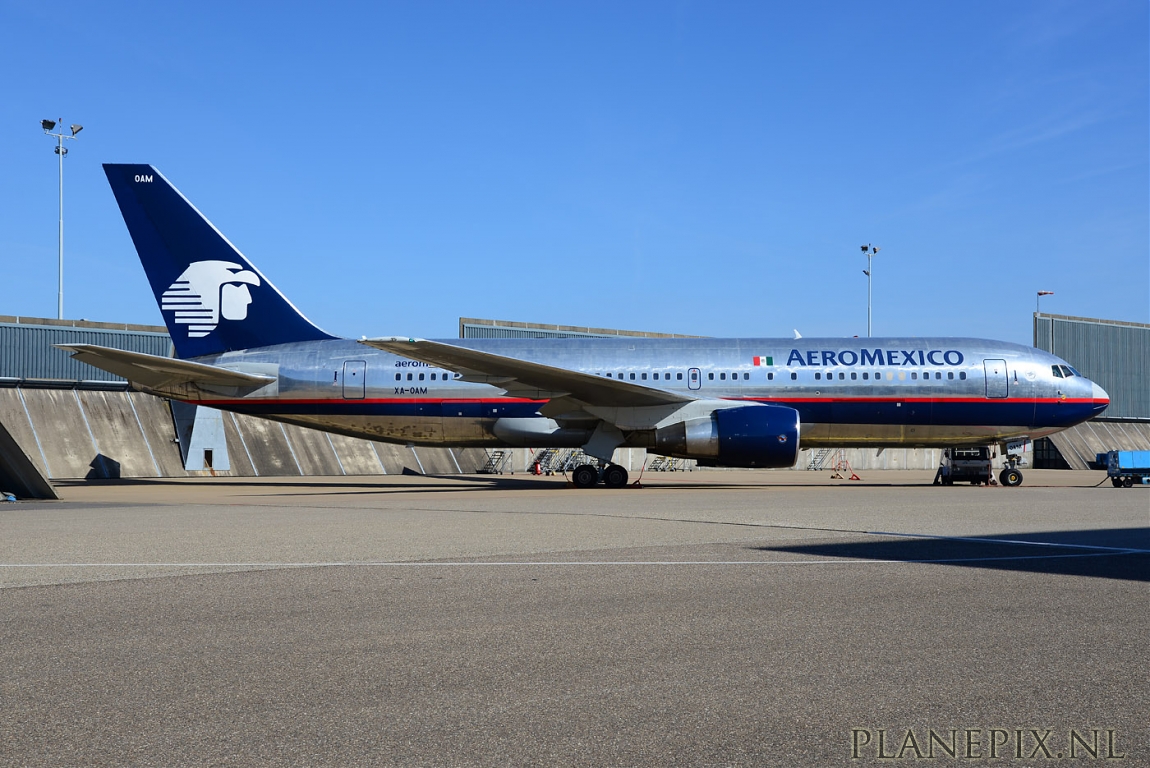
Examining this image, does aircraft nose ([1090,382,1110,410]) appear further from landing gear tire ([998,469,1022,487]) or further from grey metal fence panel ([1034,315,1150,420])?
grey metal fence panel ([1034,315,1150,420])

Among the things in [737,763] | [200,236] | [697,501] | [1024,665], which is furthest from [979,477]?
[737,763]

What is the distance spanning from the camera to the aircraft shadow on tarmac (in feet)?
27.7

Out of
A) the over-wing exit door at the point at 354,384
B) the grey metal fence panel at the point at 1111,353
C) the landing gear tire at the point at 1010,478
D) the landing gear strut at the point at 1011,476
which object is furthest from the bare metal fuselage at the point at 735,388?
the grey metal fence panel at the point at 1111,353

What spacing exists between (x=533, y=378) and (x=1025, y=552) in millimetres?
14488

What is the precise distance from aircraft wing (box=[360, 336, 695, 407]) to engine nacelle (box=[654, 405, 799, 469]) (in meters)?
1.01

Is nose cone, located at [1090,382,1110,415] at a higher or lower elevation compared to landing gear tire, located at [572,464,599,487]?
higher

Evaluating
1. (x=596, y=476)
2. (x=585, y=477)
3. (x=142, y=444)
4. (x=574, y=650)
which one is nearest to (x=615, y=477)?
(x=596, y=476)

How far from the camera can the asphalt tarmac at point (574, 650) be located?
3617 mm

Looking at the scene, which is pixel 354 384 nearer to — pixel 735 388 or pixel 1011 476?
pixel 735 388

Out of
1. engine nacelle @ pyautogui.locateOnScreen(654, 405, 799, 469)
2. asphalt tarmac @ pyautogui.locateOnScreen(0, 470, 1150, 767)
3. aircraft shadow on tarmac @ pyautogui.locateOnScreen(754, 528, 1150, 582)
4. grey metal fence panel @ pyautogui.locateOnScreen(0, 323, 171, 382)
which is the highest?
grey metal fence panel @ pyautogui.locateOnScreen(0, 323, 171, 382)

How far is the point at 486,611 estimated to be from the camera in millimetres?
6293

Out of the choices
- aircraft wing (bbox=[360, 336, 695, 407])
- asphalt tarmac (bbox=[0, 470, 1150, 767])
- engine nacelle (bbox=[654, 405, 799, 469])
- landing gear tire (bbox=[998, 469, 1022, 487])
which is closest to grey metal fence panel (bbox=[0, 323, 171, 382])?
aircraft wing (bbox=[360, 336, 695, 407])

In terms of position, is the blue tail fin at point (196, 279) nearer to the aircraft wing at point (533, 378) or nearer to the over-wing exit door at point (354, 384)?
the over-wing exit door at point (354, 384)

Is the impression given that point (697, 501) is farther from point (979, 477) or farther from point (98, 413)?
point (98, 413)
